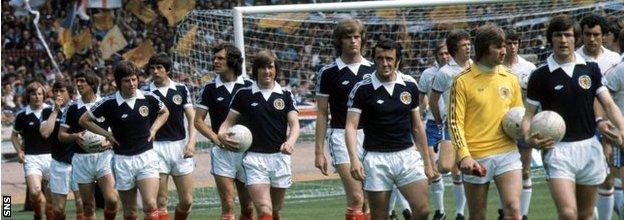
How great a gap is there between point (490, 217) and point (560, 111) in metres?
5.85

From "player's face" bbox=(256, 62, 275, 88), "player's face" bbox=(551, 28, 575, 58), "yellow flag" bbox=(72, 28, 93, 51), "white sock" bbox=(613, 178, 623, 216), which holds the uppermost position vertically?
"player's face" bbox=(551, 28, 575, 58)

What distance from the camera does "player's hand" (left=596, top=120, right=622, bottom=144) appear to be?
1203 centimetres

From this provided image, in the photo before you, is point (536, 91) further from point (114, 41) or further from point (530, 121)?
point (114, 41)

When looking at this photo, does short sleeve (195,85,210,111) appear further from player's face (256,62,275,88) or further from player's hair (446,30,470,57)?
player's hair (446,30,470,57)

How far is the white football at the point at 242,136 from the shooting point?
46.2 ft

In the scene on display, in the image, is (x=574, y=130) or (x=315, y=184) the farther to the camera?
(x=315, y=184)

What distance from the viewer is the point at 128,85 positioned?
602 inches

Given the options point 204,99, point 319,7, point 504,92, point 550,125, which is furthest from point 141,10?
point 550,125

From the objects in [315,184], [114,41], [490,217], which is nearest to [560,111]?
[490,217]

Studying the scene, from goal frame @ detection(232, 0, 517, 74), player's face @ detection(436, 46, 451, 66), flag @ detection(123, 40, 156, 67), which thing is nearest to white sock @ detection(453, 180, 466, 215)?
player's face @ detection(436, 46, 451, 66)

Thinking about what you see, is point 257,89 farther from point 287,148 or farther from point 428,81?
point 428,81

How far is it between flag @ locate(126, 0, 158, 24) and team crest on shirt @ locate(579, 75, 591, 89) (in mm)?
26583

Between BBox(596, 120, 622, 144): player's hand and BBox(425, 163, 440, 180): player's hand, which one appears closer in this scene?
BBox(596, 120, 622, 144): player's hand

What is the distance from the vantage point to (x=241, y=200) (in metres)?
15.5
